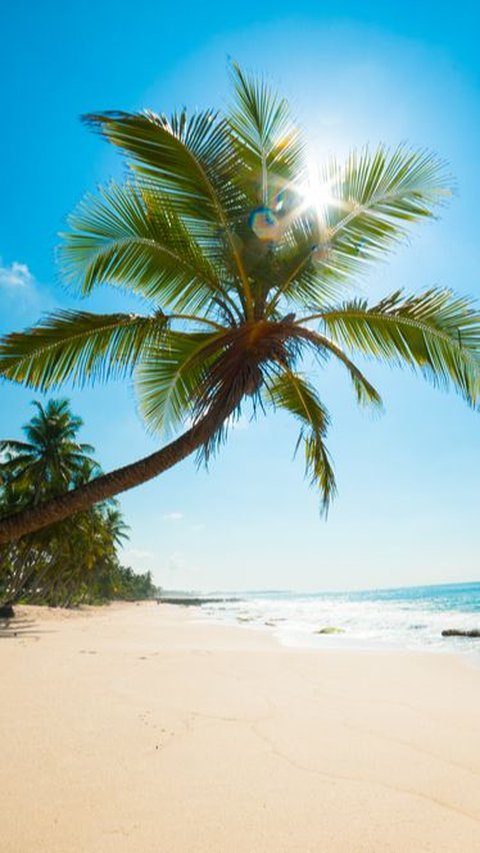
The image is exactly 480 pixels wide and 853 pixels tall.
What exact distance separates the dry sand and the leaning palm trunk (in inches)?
53.7

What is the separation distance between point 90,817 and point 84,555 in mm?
32277

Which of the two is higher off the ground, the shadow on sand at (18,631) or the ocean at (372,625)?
the shadow on sand at (18,631)

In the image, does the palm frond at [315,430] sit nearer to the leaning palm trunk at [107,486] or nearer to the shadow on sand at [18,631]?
the leaning palm trunk at [107,486]

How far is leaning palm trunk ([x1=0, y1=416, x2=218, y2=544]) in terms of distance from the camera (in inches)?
117

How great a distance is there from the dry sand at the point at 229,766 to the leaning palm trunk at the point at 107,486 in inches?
53.7

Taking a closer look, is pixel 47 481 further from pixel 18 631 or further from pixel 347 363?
pixel 347 363

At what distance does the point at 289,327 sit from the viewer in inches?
156

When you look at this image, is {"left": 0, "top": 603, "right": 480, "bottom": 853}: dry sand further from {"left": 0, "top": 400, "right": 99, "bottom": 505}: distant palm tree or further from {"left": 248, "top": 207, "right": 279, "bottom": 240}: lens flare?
{"left": 0, "top": 400, "right": 99, "bottom": 505}: distant palm tree

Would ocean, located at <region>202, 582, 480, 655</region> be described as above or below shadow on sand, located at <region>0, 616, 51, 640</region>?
below

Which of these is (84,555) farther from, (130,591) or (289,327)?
(130,591)

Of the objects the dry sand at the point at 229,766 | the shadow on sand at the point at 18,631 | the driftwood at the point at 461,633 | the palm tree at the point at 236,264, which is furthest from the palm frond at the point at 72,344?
the driftwood at the point at 461,633

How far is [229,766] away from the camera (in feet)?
9.98

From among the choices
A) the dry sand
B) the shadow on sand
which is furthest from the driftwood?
the shadow on sand

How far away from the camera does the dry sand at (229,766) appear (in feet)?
7.42
